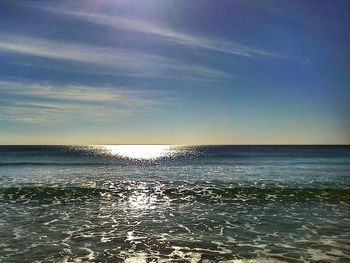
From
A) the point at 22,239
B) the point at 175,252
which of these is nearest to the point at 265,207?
the point at 175,252

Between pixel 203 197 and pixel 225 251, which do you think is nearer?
pixel 225 251

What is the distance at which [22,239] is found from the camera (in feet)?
46.4

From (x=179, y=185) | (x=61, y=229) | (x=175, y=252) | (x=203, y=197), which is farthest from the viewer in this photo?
(x=179, y=185)

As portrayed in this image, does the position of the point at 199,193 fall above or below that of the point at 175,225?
above

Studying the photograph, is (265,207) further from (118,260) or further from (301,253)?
(118,260)

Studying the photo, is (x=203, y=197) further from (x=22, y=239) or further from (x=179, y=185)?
(x=22, y=239)

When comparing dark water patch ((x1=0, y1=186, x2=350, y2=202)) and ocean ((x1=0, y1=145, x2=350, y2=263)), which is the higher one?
dark water patch ((x1=0, y1=186, x2=350, y2=202))

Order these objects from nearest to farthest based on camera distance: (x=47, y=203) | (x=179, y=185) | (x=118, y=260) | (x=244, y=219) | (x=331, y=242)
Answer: (x=118, y=260)
(x=331, y=242)
(x=244, y=219)
(x=47, y=203)
(x=179, y=185)

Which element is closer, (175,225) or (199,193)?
(175,225)

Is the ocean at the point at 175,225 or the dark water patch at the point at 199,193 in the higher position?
the dark water patch at the point at 199,193

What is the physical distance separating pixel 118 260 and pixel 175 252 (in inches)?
83.3

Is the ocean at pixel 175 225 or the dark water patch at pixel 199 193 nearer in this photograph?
the ocean at pixel 175 225

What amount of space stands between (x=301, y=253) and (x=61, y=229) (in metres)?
10.3

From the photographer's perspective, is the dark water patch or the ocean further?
the dark water patch
